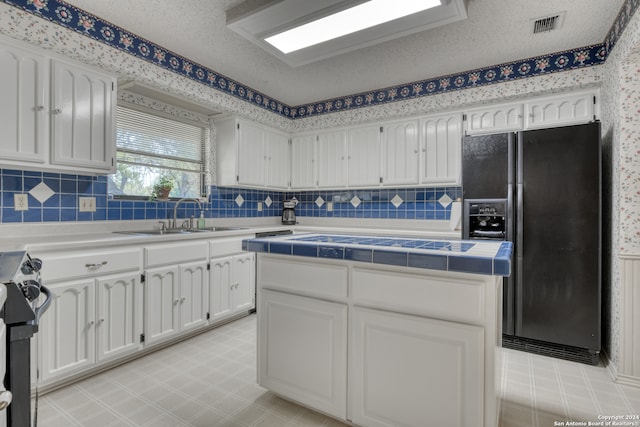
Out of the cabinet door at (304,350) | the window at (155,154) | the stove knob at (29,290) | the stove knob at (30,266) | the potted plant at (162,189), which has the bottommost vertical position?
the cabinet door at (304,350)

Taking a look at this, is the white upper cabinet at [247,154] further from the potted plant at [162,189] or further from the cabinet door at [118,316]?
the cabinet door at [118,316]

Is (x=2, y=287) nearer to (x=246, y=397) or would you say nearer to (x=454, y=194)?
(x=246, y=397)

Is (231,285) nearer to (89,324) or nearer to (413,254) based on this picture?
(89,324)

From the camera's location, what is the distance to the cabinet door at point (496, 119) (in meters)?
3.16

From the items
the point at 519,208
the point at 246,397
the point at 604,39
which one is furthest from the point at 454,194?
the point at 246,397

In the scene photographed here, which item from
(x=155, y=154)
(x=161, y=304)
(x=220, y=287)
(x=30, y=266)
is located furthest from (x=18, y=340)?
(x=155, y=154)

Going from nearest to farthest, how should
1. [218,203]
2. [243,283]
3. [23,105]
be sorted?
[23,105] < [243,283] < [218,203]

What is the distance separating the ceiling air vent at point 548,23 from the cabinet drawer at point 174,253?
3196 millimetres

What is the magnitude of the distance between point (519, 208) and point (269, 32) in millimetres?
2308

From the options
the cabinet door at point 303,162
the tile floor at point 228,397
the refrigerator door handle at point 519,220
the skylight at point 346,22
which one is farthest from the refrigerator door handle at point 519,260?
the cabinet door at point 303,162

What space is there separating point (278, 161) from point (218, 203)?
0.97 metres

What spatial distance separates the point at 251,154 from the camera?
390 centimetres

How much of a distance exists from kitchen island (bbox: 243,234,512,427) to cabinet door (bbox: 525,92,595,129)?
215 cm

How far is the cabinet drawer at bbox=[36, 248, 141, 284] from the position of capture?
6.45 feet
